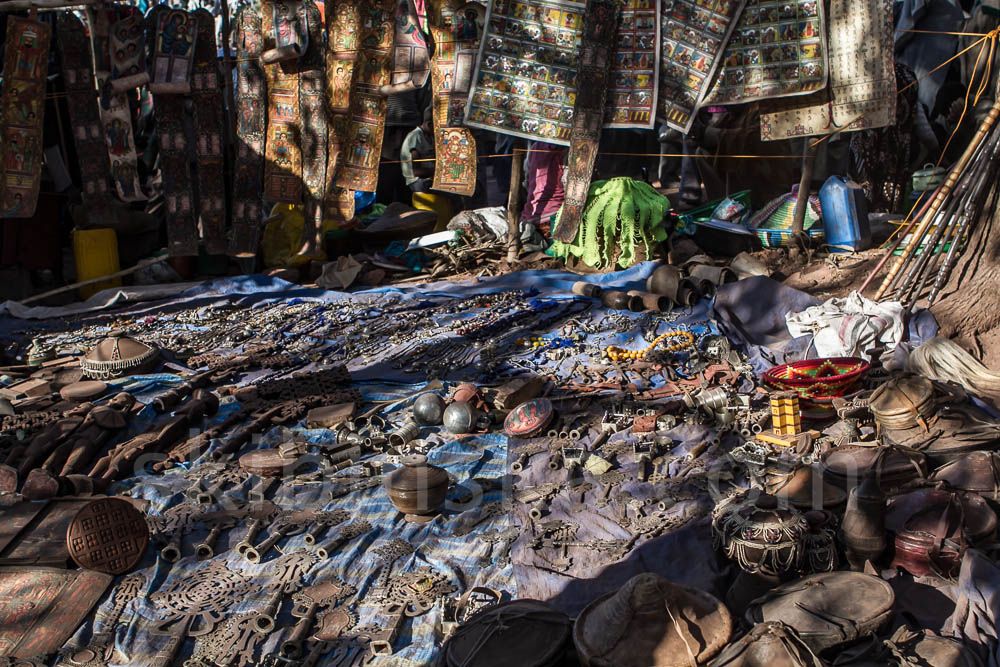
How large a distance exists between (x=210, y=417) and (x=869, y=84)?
640 cm

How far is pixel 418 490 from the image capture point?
496 centimetres

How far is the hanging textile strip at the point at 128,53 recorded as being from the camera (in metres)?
8.52

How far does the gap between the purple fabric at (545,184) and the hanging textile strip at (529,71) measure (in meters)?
2.23

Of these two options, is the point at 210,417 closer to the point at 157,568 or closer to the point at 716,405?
the point at 157,568

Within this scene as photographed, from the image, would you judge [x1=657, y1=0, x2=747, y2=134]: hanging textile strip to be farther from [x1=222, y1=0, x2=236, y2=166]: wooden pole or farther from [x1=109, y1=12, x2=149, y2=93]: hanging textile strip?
[x1=109, y1=12, x2=149, y2=93]: hanging textile strip

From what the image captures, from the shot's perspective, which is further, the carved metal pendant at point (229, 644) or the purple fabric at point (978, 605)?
the carved metal pendant at point (229, 644)

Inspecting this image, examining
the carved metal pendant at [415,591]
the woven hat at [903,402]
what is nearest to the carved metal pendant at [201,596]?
the carved metal pendant at [415,591]

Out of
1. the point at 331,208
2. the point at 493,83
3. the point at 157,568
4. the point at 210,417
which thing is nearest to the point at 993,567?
the point at 157,568

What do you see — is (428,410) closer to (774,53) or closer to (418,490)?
(418,490)

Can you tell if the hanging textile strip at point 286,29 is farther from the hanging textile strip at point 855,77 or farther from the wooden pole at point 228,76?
the hanging textile strip at point 855,77

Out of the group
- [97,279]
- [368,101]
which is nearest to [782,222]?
[368,101]

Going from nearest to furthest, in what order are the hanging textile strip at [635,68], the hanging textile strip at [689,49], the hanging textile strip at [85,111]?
the hanging textile strip at [689,49] < the hanging textile strip at [635,68] < the hanging textile strip at [85,111]

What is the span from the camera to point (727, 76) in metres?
8.39

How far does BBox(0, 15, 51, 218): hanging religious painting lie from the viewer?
8367 millimetres
